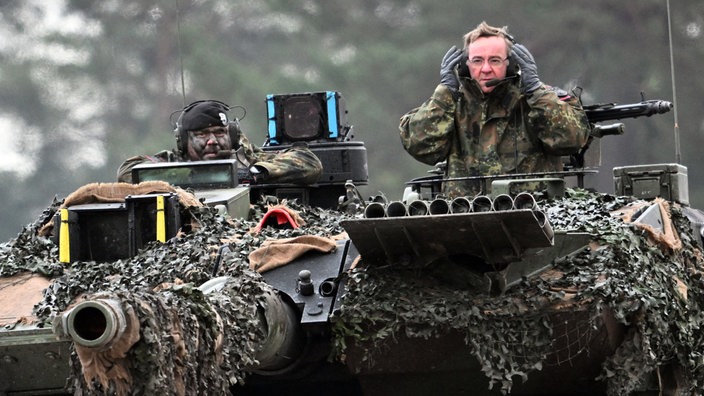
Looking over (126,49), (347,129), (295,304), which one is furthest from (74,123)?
(295,304)

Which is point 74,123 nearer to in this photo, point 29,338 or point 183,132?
point 183,132

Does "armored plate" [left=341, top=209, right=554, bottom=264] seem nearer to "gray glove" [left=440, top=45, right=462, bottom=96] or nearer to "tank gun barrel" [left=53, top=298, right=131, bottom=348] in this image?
"tank gun barrel" [left=53, top=298, right=131, bottom=348]

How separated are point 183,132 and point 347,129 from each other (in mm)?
2012

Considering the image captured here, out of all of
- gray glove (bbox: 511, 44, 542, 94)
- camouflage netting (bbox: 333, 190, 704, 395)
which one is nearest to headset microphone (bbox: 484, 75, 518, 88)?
gray glove (bbox: 511, 44, 542, 94)

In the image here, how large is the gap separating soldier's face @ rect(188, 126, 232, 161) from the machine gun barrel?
260 centimetres

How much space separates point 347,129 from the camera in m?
12.8

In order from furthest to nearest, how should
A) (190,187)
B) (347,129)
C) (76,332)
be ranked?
1. (347,129)
2. (190,187)
3. (76,332)

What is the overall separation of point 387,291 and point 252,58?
10.0 m

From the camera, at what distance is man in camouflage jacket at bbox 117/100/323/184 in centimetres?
1096

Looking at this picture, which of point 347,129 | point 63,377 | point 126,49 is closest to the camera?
point 63,377

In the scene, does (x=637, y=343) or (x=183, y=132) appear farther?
(x=183, y=132)

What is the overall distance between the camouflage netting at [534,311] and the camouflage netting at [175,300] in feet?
1.83

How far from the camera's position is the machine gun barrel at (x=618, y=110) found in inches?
416

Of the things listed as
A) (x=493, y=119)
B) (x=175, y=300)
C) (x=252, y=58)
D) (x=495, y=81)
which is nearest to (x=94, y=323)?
(x=175, y=300)
